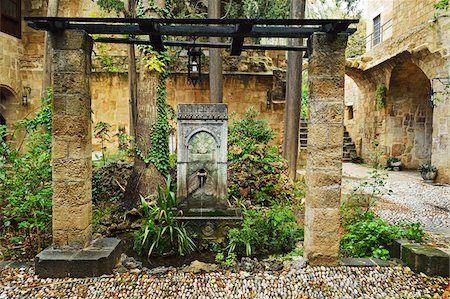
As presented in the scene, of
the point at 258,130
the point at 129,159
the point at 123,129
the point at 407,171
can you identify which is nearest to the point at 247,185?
the point at 258,130

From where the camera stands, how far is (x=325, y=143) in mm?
3260

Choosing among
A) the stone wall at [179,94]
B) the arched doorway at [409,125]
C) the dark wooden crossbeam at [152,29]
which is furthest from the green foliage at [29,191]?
the arched doorway at [409,125]

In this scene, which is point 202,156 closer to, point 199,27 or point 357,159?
point 199,27

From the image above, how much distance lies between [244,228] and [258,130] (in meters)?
3.47

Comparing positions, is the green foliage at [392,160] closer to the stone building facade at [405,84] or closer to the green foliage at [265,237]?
the stone building facade at [405,84]

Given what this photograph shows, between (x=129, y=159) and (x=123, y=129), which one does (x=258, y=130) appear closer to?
(x=129, y=159)

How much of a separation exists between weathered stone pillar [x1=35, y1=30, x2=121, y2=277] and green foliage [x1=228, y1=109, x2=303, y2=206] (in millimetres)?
3474

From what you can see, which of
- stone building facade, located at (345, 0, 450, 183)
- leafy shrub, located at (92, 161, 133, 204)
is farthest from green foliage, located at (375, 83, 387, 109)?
leafy shrub, located at (92, 161, 133, 204)

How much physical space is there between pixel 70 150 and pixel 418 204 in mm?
6829

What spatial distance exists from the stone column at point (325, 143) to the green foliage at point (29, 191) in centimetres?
310

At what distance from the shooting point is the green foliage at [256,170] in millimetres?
6652

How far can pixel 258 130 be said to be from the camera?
289 inches

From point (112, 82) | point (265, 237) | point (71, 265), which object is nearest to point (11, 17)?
point (112, 82)

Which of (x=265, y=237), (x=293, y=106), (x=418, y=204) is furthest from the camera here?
(x=293, y=106)
